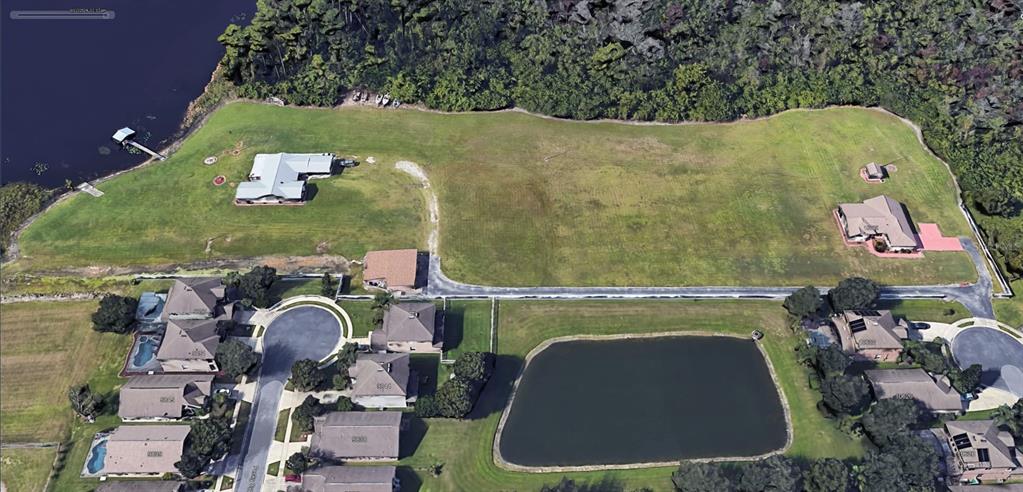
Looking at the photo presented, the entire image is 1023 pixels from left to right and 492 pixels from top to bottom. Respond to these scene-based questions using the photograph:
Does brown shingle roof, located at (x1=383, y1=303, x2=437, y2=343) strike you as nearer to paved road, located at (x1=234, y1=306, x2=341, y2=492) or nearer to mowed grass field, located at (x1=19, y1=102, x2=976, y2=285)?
paved road, located at (x1=234, y1=306, x2=341, y2=492)

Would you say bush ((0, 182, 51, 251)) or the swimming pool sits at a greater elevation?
bush ((0, 182, 51, 251))

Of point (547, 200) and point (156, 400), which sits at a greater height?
point (547, 200)

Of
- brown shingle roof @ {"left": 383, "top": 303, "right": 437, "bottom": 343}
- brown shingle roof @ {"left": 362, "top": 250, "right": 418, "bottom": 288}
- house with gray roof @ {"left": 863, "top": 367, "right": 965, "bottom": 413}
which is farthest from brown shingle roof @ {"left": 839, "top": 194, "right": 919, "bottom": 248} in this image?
brown shingle roof @ {"left": 362, "top": 250, "right": 418, "bottom": 288}

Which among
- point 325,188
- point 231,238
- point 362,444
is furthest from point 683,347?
point 231,238

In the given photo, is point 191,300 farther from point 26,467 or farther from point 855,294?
point 855,294

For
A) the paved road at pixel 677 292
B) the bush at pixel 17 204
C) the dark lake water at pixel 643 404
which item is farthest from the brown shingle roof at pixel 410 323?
the bush at pixel 17 204

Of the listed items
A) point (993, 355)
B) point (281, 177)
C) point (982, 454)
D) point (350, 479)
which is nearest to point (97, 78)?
point (281, 177)
